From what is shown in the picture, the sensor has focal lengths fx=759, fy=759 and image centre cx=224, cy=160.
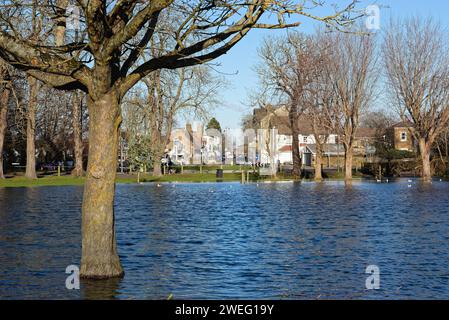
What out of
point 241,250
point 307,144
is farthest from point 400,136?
point 241,250

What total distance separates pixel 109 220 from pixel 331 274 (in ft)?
18.8

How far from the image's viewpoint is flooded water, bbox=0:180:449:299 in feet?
53.6

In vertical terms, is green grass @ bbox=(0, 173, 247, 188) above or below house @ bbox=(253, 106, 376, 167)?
below

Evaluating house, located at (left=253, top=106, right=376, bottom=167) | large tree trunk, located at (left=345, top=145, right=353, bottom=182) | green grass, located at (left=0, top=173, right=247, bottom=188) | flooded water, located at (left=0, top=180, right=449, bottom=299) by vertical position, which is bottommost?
flooded water, located at (left=0, top=180, right=449, bottom=299)

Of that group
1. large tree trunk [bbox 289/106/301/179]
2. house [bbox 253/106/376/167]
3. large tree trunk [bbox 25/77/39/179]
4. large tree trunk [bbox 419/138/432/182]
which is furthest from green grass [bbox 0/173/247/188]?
large tree trunk [bbox 419/138/432/182]

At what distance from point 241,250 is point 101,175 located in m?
7.84

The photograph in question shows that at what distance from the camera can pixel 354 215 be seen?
3497cm

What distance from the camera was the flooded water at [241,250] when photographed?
643 inches

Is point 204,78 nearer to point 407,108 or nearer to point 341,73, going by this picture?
point 341,73

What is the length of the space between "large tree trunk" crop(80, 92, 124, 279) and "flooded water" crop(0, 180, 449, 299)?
1.06 m

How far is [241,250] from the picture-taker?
22734mm

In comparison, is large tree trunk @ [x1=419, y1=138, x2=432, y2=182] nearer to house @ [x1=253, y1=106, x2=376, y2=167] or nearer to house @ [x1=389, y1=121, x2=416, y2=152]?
house @ [x1=253, y1=106, x2=376, y2=167]
